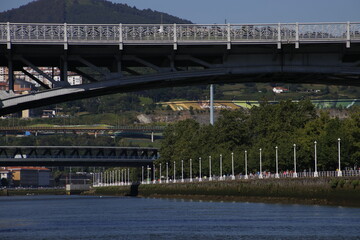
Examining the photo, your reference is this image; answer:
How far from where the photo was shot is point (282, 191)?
114000mm

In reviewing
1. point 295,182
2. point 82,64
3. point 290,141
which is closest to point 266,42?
point 82,64

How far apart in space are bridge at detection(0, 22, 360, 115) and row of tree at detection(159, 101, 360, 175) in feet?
191

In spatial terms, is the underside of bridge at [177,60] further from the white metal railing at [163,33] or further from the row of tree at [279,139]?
the row of tree at [279,139]

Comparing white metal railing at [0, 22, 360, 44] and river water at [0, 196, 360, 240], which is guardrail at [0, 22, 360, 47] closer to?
white metal railing at [0, 22, 360, 44]

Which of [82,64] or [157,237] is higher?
[82,64]

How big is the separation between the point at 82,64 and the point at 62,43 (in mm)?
4729

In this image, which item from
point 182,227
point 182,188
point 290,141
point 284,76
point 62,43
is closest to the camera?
point 62,43

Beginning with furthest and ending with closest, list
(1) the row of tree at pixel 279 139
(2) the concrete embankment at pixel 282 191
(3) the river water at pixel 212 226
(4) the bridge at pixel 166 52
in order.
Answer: (1) the row of tree at pixel 279 139 → (2) the concrete embankment at pixel 282 191 → (3) the river water at pixel 212 226 → (4) the bridge at pixel 166 52

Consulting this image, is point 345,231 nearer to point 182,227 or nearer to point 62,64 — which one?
point 182,227

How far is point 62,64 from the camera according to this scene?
58031mm

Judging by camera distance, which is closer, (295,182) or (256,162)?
(295,182)

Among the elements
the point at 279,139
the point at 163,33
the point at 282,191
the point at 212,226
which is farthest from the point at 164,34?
the point at 279,139

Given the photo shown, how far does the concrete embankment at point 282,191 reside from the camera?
307 ft

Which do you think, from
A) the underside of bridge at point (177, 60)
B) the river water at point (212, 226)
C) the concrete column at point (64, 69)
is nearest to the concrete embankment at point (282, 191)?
the river water at point (212, 226)
